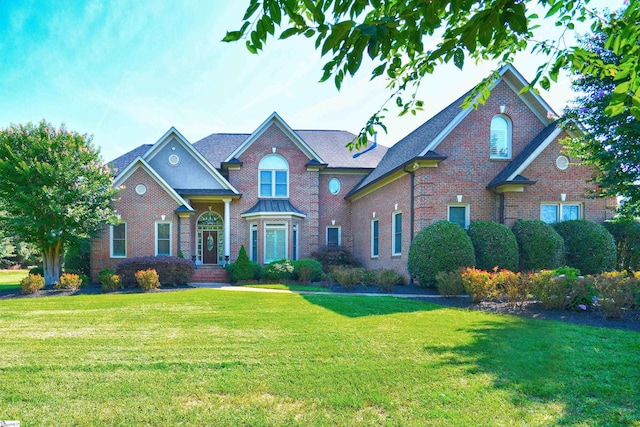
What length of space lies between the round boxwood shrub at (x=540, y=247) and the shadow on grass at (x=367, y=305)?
16.8ft

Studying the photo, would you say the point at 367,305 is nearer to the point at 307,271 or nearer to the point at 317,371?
the point at 317,371

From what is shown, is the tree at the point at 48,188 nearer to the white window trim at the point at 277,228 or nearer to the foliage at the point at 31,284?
the foliage at the point at 31,284

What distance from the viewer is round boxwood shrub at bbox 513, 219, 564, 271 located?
12.9 metres

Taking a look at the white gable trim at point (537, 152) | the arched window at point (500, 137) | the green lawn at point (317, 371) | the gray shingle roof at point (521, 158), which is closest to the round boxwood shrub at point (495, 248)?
the gray shingle roof at point (521, 158)

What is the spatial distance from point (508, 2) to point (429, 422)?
3334mm

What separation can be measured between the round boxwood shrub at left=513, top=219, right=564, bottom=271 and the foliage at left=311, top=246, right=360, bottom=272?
8616 millimetres

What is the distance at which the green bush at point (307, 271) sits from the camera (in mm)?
16438

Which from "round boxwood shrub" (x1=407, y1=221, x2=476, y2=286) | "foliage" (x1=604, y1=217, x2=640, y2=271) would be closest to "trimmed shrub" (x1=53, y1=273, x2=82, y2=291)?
"round boxwood shrub" (x1=407, y1=221, x2=476, y2=286)

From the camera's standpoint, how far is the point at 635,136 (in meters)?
9.38

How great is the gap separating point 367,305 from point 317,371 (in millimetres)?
5186

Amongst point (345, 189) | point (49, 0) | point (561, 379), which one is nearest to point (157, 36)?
point (49, 0)

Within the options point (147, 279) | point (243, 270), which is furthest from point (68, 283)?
point (243, 270)

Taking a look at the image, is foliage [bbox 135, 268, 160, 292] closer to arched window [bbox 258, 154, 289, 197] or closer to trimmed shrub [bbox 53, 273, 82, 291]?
trimmed shrub [bbox 53, 273, 82, 291]

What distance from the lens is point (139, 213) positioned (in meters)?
18.0
